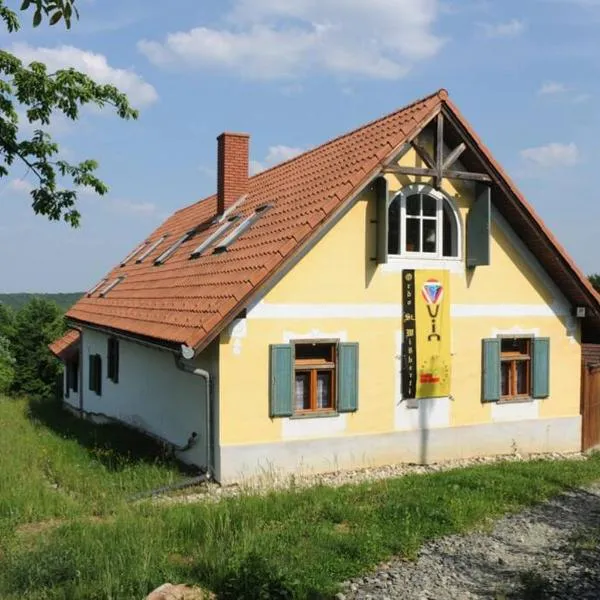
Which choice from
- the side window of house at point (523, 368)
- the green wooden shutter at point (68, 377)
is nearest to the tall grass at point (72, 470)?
the green wooden shutter at point (68, 377)

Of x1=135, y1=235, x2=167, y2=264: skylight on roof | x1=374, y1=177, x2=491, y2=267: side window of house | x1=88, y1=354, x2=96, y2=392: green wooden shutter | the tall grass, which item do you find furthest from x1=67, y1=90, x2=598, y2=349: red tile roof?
x1=135, y1=235, x2=167, y2=264: skylight on roof

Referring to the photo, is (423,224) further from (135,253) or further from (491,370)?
(135,253)

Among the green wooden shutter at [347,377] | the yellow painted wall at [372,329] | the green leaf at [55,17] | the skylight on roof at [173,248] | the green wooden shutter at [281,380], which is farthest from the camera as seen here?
the skylight on roof at [173,248]

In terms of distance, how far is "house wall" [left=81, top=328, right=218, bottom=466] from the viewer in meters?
11.9

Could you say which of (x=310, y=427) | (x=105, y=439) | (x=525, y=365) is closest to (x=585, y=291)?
(x=525, y=365)

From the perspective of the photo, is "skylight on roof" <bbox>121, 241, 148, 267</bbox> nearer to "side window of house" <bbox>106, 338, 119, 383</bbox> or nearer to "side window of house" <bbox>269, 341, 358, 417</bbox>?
"side window of house" <bbox>106, 338, 119, 383</bbox>

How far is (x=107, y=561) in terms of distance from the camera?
260 inches

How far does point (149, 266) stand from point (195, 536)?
38.2 ft

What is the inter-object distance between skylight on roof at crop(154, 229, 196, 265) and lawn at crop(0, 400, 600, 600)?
20.8ft

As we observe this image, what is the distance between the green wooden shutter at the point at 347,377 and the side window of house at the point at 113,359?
665cm

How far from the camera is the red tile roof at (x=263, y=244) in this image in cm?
1112

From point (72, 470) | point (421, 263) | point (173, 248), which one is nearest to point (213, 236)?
point (173, 248)

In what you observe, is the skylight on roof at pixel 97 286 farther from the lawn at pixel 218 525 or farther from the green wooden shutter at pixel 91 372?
the lawn at pixel 218 525

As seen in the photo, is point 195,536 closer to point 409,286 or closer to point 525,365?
point 409,286
